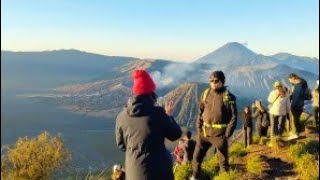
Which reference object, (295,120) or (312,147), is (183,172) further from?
(295,120)

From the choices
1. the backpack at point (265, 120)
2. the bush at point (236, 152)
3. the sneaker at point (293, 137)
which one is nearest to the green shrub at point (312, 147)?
the sneaker at point (293, 137)

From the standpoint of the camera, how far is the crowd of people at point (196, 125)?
5277mm

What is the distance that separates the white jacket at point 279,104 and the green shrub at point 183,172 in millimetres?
2987

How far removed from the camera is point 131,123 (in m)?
5.35

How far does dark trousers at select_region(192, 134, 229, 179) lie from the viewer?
26.5 ft

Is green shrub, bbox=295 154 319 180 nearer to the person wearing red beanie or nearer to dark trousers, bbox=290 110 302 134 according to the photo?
dark trousers, bbox=290 110 302 134

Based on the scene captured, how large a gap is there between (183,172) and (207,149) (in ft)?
5.59

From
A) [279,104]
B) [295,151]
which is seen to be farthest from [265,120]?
[295,151]

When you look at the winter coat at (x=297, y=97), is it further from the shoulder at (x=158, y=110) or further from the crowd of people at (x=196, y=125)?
the shoulder at (x=158, y=110)

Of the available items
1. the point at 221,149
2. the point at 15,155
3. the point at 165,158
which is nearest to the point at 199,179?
the point at 221,149

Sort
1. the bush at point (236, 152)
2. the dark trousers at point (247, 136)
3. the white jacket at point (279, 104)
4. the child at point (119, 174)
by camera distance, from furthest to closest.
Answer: the dark trousers at point (247, 136), the white jacket at point (279, 104), the bush at point (236, 152), the child at point (119, 174)

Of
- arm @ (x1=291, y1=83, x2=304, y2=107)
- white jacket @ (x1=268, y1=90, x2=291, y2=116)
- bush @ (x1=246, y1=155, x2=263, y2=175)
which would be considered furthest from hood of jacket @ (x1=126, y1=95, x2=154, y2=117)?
arm @ (x1=291, y1=83, x2=304, y2=107)

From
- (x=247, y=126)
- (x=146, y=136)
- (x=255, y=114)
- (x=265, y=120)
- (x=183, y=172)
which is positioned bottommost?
(x=183, y=172)

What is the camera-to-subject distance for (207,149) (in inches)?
332
